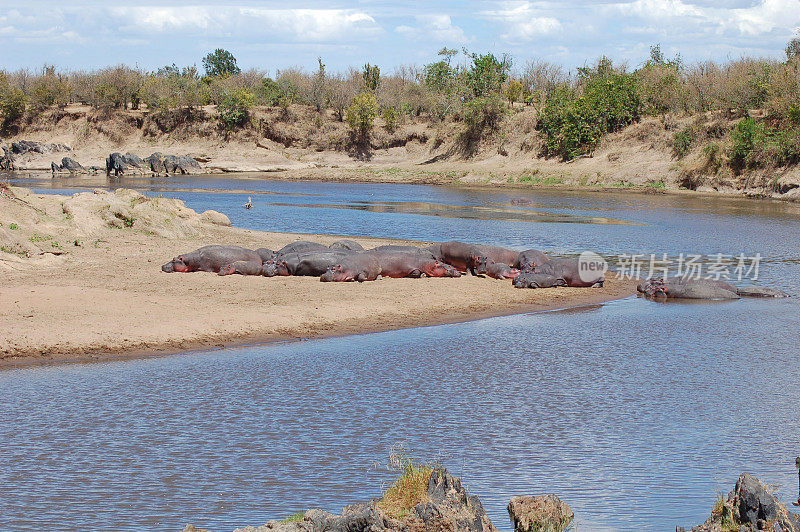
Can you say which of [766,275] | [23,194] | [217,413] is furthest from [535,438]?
[23,194]

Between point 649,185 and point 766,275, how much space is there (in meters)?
24.9

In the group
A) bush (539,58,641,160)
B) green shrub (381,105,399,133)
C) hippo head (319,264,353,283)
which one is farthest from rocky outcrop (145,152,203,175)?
hippo head (319,264,353,283)

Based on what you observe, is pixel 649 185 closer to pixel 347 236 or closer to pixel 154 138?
pixel 347 236

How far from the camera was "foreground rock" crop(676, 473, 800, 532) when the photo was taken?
505 centimetres

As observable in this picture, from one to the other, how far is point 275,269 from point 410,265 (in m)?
2.62

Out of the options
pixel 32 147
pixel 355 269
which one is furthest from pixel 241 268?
pixel 32 147

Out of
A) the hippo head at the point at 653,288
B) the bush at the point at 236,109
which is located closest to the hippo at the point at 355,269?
the hippo head at the point at 653,288

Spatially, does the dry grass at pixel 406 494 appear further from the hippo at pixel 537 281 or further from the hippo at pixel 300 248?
the hippo at pixel 300 248

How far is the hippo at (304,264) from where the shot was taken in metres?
15.0

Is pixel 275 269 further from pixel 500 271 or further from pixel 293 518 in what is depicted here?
pixel 293 518

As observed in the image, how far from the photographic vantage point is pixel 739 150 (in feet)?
126

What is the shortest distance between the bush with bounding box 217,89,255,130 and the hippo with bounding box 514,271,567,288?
51509 millimetres

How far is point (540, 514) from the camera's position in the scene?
5492 mm

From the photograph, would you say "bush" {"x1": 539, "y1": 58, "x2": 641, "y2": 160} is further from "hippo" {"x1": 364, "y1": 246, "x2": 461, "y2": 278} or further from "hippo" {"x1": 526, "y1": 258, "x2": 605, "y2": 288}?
"hippo" {"x1": 364, "y1": 246, "x2": 461, "y2": 278}
